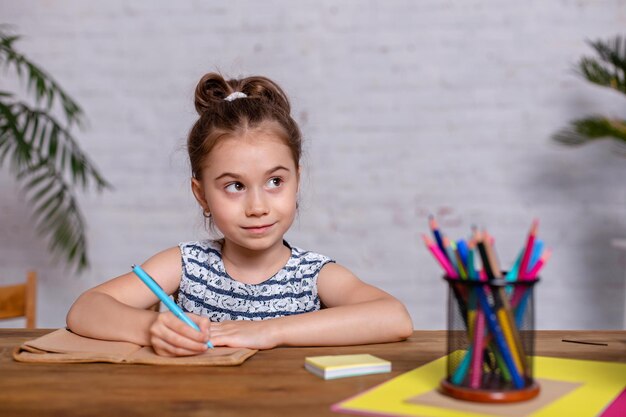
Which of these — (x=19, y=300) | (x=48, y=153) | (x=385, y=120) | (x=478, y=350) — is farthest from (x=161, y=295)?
(x=385, y=120)

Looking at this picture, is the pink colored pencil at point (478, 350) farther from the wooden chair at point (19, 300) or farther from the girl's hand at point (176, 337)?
the wooden chair at point (19, 300)

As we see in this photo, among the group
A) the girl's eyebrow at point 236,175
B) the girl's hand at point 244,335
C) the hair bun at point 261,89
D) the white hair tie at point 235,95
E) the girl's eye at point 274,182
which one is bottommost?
the girl's hand at point 244,335

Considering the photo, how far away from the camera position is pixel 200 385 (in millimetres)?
945

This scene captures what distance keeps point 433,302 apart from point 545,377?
7.32 ft

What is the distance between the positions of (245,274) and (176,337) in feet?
1.73

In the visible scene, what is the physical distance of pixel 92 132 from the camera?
328 cm

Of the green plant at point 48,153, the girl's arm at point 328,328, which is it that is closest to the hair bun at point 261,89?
the girl's arm at point 328,328

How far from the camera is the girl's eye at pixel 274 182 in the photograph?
1.47m

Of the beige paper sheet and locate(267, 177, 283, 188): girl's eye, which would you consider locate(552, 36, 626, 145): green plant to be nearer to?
locate(267, 177, 283, 188): girl's eye

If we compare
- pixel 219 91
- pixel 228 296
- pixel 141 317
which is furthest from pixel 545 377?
pixel 219 91

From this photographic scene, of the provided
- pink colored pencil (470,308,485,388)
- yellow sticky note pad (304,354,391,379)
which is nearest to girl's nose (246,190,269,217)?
yellow sticky note pad (304,354,391,379)

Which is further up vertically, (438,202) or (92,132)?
(92,132)

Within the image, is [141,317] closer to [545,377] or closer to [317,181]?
[545,377]

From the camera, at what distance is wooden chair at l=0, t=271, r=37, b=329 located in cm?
188
